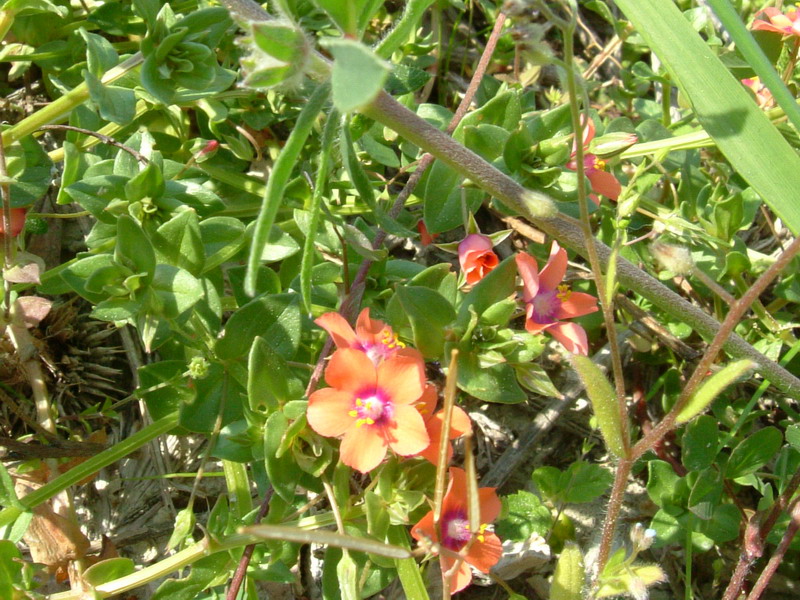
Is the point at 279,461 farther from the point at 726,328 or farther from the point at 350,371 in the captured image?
the point at 726,328

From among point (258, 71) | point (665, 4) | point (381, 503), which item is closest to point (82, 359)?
point (381, 503)

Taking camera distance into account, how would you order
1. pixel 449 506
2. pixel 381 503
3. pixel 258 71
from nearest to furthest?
pixel 258 71 < pixel 381 503 < pixel 449 506

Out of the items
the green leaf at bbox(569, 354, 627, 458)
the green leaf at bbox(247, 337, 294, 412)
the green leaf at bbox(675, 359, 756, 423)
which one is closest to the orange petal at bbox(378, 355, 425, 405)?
the green leaf at bbox(247, 337, 294, 412)

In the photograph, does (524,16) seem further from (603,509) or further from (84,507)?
(84,507)

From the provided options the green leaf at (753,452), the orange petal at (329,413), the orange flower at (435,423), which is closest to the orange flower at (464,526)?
the orange flower at (435,423)

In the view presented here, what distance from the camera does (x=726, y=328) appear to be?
5.22 ft

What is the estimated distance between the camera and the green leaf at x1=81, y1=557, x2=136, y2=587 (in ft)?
6.43

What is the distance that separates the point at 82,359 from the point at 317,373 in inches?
47.7

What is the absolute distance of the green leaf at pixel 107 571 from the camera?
1.96 metres

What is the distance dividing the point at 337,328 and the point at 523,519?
3.32 ft

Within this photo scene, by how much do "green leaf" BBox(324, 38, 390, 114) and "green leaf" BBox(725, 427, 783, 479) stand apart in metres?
1.86

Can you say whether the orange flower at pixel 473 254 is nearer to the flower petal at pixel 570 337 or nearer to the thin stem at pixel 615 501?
the flower petal at pixel 570 337

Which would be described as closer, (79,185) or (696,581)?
(79,185)

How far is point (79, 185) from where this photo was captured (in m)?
2.14
